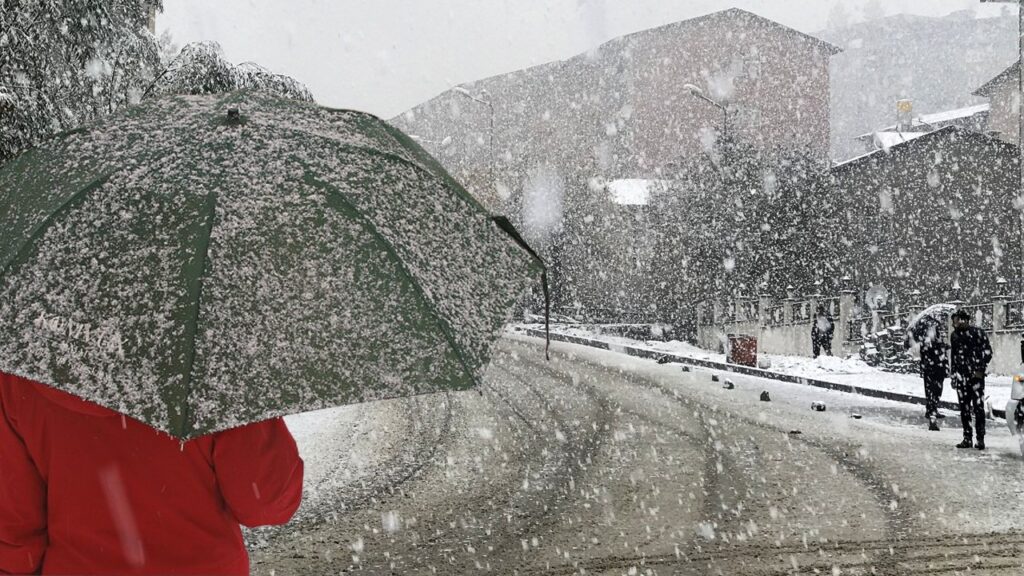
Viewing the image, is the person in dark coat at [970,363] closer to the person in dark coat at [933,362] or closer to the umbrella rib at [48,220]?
the person in dark coat at [933,362]

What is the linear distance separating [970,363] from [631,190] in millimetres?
38246

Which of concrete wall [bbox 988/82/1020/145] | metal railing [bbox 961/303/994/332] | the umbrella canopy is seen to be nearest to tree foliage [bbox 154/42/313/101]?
the umbrella canopy

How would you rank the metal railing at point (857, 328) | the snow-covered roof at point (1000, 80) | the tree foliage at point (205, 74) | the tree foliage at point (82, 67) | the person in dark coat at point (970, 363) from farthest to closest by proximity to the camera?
the snow-covered roof at point (1000, 80), the metal railing at point (857, 328), the person in dark coat at point (970, 363), the tree foliage at point (205, 74), the tree foliage at point (82, 67)

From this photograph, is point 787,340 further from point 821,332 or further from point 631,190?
point 631,190

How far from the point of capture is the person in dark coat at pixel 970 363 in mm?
9883

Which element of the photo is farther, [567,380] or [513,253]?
[567,380]

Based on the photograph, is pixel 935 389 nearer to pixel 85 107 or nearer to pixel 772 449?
pixel 772 449

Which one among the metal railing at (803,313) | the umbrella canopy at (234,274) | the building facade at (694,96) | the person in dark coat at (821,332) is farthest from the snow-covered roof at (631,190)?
the umbrella canopy at (234,274)

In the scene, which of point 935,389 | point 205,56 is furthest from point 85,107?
point 935,389

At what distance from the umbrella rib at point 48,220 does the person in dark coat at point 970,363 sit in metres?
10.1

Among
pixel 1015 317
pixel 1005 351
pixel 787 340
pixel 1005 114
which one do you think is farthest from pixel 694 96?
pixel 1005 351

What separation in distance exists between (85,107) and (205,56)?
117 centimetres

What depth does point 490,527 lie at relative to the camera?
6.92m

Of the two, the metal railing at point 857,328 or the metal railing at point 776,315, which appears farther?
the metal railing at point 776,315
